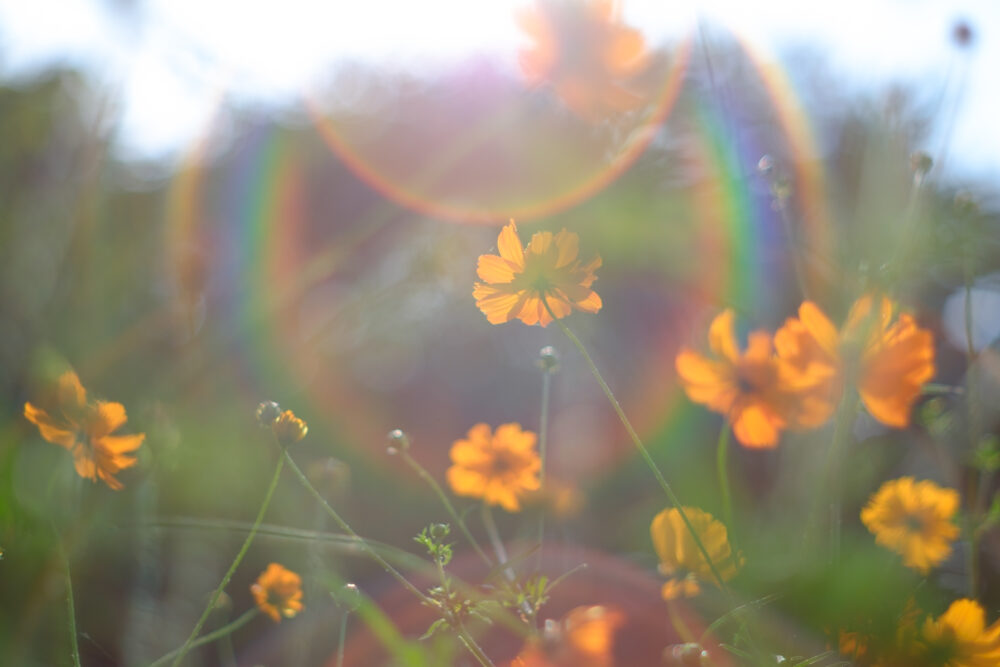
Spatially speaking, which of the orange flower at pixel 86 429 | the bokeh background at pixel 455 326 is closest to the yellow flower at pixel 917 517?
the bokeh background at pixel 455 326

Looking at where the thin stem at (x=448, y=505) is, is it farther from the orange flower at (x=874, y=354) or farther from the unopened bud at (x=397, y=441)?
the orange flower at (x=874, y=354)

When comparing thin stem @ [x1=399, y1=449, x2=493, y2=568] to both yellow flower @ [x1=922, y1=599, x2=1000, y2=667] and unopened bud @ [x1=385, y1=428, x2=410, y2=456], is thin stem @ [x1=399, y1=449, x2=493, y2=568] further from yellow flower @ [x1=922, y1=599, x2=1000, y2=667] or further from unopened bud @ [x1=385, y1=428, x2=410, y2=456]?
yellow flower @ [x1=922, y1=599, x2=1000, y2=667]

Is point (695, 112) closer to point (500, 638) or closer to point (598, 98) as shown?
point (598, 98)

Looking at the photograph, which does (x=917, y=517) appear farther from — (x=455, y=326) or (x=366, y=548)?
(x=455, y=326)

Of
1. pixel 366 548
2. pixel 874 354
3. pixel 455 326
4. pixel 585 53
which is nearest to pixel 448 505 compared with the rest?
pixel 366 548

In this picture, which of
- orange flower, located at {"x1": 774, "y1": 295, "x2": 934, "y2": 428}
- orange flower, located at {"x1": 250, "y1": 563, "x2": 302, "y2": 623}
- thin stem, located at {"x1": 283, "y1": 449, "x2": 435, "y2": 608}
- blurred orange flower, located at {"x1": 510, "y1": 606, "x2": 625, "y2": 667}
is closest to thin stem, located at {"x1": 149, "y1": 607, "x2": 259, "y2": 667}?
orange flower, located at {"x1": 250, "y1": 563, "x2": 302, "y2": 623}

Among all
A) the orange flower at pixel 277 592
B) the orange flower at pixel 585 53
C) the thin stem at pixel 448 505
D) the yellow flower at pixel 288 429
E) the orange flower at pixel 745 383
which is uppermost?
the orange flower at pixel 585 53
